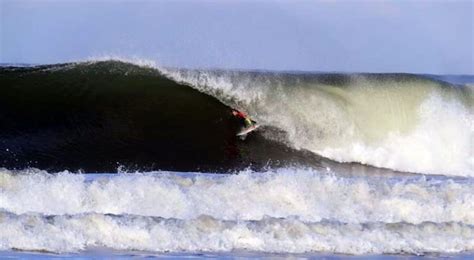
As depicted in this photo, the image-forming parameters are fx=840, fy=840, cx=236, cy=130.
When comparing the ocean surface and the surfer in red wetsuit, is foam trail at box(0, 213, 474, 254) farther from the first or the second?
the surfer in red wetsuit

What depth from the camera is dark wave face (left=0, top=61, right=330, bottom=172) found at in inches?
483

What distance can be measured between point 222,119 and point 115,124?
1.78 metres

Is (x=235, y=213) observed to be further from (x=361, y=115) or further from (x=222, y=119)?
(x=361, y=115)

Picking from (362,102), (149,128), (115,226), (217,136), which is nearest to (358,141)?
(362,102)

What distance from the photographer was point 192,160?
12.7 metres

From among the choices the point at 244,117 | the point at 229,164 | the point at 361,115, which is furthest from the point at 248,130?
the point at 361,115

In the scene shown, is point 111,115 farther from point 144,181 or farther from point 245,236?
point 245,236

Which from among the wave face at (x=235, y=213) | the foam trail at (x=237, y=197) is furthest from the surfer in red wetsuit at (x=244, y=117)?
the foam trail at (x=237, y=197)

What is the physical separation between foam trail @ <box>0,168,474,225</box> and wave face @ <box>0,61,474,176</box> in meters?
2.62

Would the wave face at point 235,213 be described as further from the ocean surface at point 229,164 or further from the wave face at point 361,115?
the wave face at point 361,115

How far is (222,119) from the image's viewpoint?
45.8 feet

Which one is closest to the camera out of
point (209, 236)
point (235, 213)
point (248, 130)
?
point (209, 236)

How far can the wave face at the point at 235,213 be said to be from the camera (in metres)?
8.12

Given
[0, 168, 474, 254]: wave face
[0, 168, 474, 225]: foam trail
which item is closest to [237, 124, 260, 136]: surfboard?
[0, 168, 474, 254]: wave face
